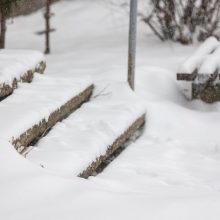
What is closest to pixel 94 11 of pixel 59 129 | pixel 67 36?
pixel 67 36

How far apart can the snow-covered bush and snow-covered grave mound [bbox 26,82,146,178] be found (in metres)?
2.07

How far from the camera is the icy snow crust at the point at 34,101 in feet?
11.4

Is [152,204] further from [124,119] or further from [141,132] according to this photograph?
[141,132]

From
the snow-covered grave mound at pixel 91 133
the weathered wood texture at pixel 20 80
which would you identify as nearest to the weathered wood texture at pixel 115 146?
the snow-covered grave mound at pixel 91 133

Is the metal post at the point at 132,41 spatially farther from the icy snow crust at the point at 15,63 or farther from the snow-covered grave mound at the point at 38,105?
the icy snow crust at the point at 15,63

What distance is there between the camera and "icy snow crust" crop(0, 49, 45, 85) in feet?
13.8

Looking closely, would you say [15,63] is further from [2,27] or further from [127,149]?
[2,27]

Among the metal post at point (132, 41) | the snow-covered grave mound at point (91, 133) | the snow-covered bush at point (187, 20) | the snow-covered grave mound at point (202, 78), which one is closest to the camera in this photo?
the snow-covered grave mound at point (91, 133)

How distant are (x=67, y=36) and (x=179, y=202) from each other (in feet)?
19.4

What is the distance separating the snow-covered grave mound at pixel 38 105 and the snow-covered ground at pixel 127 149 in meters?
0.42

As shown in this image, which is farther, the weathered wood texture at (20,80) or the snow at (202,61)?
the snow at (202,61)

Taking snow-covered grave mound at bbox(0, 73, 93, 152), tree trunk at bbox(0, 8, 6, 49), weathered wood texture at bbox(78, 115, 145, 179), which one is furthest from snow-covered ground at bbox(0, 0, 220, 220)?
tree trunk at bbox(0, 8, 6, 49)

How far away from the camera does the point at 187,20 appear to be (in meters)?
6.70

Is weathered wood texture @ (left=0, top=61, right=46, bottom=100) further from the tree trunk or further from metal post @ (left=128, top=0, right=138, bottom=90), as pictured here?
the tree trunk
